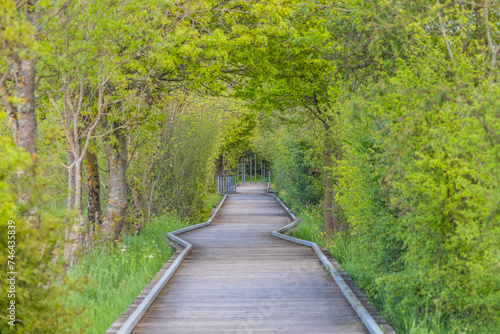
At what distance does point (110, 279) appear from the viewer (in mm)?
7996

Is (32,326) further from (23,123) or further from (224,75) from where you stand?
(224,75)

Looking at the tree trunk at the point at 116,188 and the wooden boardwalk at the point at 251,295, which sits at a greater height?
the tree trunk at the point at 116,188

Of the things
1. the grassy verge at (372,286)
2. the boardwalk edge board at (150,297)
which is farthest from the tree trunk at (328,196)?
the boardwalk edge board at (150,297)

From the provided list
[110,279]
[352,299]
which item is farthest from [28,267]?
[110,279]

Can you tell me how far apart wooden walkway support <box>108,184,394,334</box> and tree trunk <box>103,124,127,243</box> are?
1.74 meters

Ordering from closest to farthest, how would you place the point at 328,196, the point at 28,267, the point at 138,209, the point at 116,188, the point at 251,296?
the point at 28,267 → the point at 251,296 → the point at 116,188 → the point at 328,196 → the point at 138,209

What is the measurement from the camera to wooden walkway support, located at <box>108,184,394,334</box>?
5.79 m

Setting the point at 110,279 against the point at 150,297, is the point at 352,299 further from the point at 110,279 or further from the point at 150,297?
the point at 110,279

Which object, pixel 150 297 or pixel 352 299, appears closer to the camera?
pixel 352 299

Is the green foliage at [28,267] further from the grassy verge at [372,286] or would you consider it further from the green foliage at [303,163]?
the green foliage at [303,163]

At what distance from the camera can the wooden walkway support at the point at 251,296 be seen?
5793 mm

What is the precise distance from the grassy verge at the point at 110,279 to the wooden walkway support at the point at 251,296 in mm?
360

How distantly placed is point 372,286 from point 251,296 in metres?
1.68

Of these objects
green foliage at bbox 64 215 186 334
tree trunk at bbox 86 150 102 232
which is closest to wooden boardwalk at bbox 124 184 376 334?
green foliage at bbox 64 215 186 334
